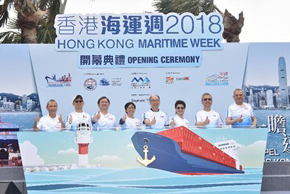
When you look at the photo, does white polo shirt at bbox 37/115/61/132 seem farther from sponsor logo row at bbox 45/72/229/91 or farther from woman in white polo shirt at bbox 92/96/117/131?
sponsor logo row at bbox 45/72/229/91

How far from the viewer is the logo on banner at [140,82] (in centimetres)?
1166

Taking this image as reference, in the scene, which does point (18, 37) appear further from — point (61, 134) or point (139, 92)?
point (61, 134)

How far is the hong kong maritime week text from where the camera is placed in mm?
11594

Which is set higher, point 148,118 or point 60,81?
point 60,81

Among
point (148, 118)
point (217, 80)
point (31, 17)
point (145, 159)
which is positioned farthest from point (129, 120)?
point (31, 17)

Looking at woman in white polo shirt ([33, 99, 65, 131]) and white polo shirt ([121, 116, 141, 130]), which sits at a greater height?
woman in white polo shirt ([33, 99, 65, 131])

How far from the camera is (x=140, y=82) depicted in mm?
11664

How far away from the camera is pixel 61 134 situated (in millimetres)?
9086

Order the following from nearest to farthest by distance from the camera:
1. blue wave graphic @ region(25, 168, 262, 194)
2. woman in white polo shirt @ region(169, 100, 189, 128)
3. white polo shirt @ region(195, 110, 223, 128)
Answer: blue wave graphic @ region(25, 168, 262, 194)
woman in white polo shirt @ region(169, 100, 189, 128)
white polo shirt @ region(195, 110, 223, 128)

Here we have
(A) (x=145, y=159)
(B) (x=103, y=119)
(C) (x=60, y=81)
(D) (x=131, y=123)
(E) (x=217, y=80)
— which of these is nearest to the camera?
(A) (x=145, y=159)

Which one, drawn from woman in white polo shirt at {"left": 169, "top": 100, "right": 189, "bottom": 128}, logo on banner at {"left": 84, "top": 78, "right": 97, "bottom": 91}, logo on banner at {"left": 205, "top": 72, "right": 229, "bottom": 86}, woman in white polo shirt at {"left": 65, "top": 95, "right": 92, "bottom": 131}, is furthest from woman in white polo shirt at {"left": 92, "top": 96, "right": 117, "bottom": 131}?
logo on banner at {"left": 205, "top": 72, "right": 229, "bottom": 86}

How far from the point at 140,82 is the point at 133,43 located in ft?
2.59

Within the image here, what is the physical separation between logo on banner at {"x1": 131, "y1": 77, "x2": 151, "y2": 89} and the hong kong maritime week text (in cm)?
64

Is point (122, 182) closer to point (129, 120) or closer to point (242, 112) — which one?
point (129, 120)
